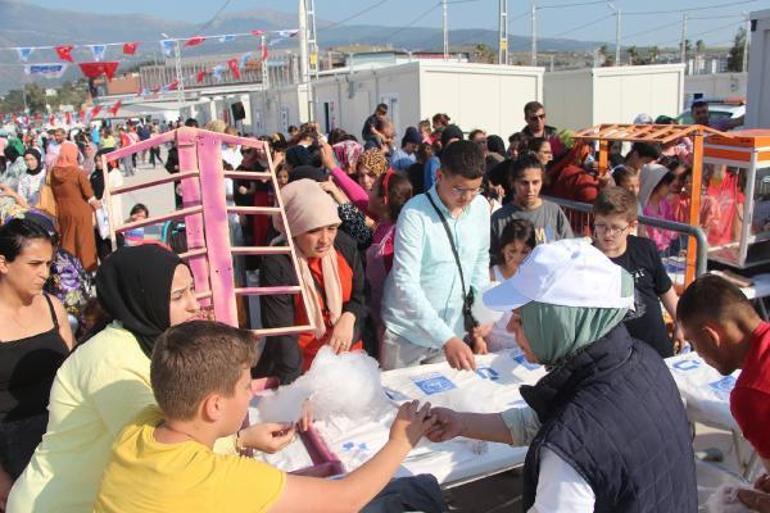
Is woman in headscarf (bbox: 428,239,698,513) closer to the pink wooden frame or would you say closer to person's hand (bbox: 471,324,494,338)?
the pink wooden frame

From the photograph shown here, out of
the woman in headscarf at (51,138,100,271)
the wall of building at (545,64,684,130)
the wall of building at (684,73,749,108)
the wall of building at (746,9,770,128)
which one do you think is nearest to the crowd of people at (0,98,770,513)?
the woman in headscarf at (51,138,100,271)

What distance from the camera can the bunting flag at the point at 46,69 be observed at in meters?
20.7

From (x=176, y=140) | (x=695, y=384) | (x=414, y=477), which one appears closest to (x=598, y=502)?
(x=414, y=477)

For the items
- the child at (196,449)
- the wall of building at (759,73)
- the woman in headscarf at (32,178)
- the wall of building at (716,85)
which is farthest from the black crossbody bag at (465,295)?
the wall of building at (716,85)

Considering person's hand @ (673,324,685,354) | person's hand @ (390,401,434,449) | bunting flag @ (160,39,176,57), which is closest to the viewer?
person's hand @ (390,401,434,449)

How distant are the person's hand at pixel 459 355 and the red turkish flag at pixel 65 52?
18.3 m

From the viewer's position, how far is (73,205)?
7309 mm

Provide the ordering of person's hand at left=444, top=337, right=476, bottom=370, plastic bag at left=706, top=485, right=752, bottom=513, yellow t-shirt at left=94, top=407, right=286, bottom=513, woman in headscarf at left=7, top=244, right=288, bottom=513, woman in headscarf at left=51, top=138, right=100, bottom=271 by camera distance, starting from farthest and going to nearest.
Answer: woman in headscarf at left=51, top=138, right=100, bottom=271 → person's hand at left=444, top=337, right=476, bottom=370 → plastic bag at left=706, top=485, right=752, bottom=513 → woman in headscarf at left=7, top=244, right=288, bottom=513 → yellow t-shirt at left=94, top=407, right=286, bottom=513

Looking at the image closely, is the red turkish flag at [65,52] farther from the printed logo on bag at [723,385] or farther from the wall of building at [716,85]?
the wall of building at [716,85]

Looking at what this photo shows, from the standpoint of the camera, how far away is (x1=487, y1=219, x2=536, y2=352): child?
354 cm

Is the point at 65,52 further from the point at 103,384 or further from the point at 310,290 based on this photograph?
the point at 103,384

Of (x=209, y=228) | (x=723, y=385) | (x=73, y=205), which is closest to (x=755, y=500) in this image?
(x=723, y=385)

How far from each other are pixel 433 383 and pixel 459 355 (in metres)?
0.25

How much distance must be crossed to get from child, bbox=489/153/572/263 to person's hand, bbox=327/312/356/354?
1.22m
